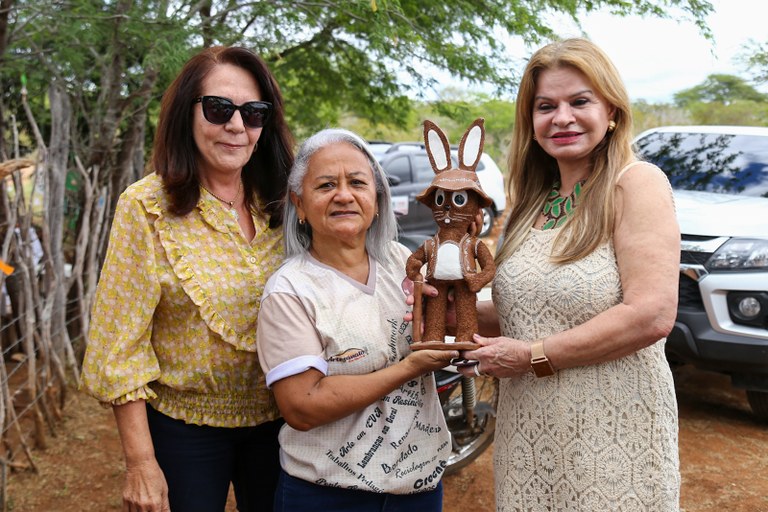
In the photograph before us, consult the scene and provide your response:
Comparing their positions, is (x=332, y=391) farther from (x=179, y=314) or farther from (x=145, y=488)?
(x=145, y=488)

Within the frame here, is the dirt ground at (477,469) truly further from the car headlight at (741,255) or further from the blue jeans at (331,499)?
the blue jeans at (331,499)

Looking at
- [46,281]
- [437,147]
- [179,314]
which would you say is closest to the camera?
[179,314]

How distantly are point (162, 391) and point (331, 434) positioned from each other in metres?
0.53

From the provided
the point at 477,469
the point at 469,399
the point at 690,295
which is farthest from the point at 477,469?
the point at 690,295

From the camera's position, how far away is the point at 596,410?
1854mm

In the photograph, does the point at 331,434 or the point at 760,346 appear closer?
the point at 331,434

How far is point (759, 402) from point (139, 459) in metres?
4.29

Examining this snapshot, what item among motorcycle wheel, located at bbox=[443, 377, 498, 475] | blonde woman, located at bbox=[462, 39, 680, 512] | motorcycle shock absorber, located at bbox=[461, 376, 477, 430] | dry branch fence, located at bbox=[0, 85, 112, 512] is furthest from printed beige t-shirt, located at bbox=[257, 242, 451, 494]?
dry branch fence, located at bbox=[0, 85, 112, 512]

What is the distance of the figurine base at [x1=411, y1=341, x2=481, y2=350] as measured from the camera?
1840 mm

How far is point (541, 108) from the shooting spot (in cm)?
196

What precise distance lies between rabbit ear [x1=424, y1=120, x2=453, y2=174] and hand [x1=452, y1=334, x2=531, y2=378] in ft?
1.70

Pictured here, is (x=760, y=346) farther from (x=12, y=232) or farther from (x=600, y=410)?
(x=12, y=232)

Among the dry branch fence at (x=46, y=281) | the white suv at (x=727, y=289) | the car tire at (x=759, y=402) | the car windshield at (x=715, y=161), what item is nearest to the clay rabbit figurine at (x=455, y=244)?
the white suv at (x=727, y=289)

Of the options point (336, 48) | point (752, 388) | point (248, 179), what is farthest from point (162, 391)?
point (336, 48)
